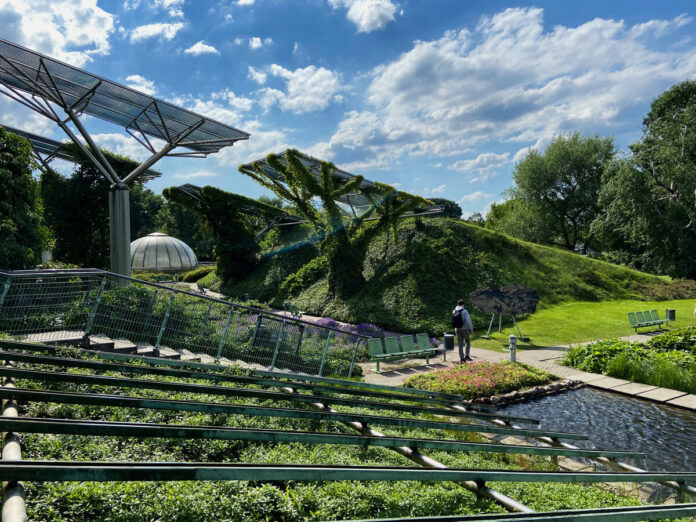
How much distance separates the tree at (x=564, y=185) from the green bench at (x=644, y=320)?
939 inches

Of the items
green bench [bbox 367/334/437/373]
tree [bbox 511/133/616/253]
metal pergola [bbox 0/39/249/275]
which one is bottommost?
green bench [bbox 367/334/437/373]

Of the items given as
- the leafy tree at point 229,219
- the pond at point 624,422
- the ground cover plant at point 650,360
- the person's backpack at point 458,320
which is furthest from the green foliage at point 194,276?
the pond at point 624,422

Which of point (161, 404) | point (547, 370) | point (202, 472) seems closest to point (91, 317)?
point (161, 404)

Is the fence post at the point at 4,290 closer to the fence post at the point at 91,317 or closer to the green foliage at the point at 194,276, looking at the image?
the fence post at the point at 91,317

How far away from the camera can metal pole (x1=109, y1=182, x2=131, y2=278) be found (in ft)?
44.6

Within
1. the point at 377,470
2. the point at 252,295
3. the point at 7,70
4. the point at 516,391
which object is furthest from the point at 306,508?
the point at 252,295

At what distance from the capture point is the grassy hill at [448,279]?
21062 mm

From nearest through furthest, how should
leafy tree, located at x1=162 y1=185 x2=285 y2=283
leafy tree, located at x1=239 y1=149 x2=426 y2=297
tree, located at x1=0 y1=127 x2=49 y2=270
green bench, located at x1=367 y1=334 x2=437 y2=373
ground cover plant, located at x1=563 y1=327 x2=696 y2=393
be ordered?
tree, located at x1=0 y1=127 x2=49 y2=270, ground cover plant, located at x1=563 y1=327 x2=696 y2=393, green bench, located at x1=367 y1=334 x2=437 y2=373, leafy tree, located at x1=239 y1=149 x2=426 y2=297, leafy tree, located at x1=162 y1=185 x2=285 y2=283

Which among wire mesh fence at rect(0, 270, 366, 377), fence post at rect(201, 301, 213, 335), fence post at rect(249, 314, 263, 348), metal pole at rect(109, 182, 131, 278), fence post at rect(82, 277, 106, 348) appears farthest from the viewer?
metal pole at rect(109, 182, 131, 278)

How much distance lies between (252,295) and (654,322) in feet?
77.7

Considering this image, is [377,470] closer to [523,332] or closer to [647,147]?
[523,332]

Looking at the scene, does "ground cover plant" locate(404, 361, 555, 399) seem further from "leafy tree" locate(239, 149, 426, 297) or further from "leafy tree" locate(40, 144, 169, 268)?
"leafy tree" locate(40, 144, 169, 268)

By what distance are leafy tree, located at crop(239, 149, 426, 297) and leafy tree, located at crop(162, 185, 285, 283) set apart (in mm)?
8034

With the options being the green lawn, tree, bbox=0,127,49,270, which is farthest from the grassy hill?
tree, bbox=0,127,49,270
